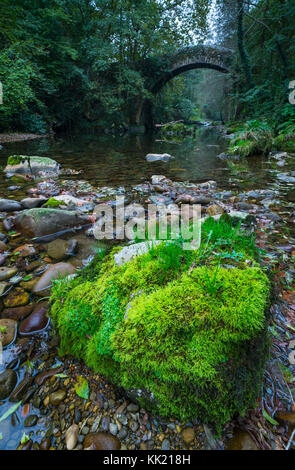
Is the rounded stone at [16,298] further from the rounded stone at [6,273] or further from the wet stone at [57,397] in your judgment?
the wet stone at [57,397]

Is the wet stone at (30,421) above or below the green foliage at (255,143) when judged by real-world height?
below

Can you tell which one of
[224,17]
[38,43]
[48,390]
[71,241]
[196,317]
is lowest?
[48,390]

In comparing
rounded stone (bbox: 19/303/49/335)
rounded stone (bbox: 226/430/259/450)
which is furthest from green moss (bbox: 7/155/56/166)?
rounded stone (bbox: 226/430/259/450)

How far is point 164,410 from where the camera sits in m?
1.08

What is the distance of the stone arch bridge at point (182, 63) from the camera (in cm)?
2250

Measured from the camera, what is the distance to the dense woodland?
1380 centimetres

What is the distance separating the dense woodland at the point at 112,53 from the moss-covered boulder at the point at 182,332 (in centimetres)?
1145

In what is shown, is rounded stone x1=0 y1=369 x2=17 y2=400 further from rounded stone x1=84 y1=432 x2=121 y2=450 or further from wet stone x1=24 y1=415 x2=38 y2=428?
rounded stone x1=84 y1=432 x2=121 y2=450

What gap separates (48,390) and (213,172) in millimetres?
6893

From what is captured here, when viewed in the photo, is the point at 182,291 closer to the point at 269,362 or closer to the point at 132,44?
the point at 269,362

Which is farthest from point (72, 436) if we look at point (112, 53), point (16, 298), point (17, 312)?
point (112, 53)

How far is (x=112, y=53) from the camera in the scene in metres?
19.5

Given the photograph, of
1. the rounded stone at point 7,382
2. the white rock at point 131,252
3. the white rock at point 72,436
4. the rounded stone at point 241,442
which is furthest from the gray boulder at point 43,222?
the rounded stone at point 241,442

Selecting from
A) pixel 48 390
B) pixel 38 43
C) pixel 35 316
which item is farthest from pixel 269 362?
pixel 38 43
